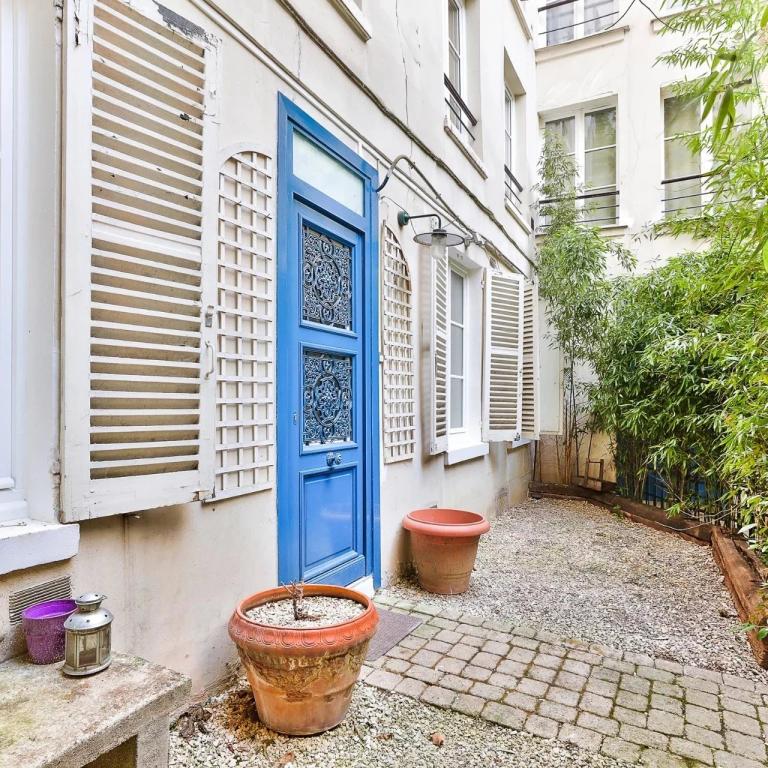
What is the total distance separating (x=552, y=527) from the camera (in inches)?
214

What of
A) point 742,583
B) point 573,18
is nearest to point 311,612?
point 742,583

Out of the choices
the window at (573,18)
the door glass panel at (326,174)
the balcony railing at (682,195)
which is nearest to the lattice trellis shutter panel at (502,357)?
the door glass panel at (326,174)

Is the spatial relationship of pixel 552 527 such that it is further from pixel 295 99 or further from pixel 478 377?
pixel 295 99

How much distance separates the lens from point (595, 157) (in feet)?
25.2

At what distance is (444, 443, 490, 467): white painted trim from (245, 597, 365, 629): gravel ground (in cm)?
236

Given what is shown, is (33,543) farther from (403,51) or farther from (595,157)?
(595,157)

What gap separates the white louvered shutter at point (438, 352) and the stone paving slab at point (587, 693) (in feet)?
5.04

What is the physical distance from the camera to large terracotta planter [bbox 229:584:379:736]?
184cm

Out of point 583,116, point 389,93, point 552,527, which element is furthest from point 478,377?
point 583,116

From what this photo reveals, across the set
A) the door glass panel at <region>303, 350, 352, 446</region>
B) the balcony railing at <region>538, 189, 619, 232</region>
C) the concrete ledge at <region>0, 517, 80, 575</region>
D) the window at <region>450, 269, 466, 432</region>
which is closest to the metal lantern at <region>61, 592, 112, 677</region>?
the concrete ledge at <region>0, 517, 80, 575</region>

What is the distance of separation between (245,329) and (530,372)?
4.59m

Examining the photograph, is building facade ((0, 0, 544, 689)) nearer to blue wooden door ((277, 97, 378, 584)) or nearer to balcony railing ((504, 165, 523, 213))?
blue wooden door ((277, 97, 378, 584))

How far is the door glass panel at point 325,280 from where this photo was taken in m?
2.79

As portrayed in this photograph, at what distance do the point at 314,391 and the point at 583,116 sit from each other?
7.01 metres
